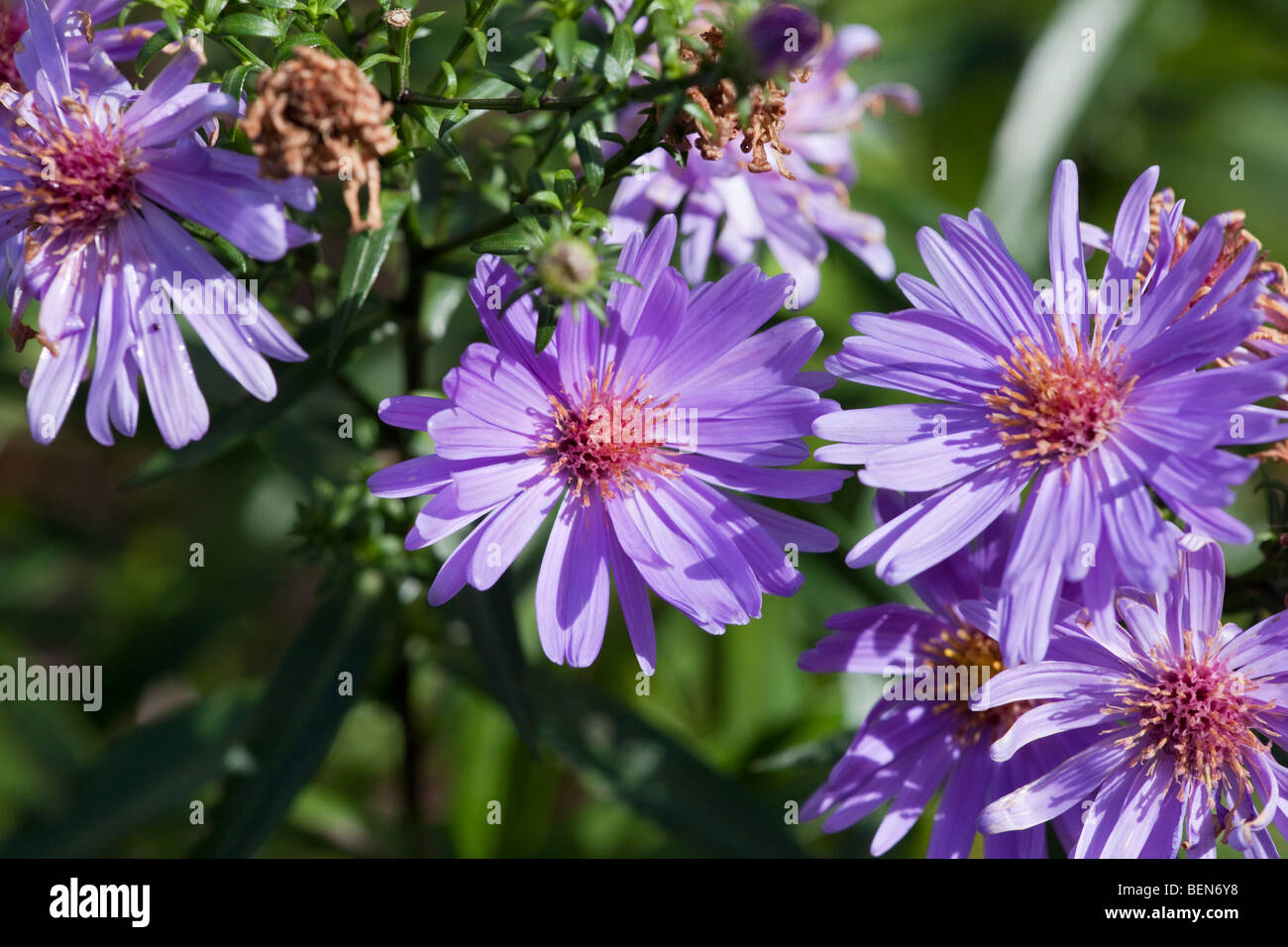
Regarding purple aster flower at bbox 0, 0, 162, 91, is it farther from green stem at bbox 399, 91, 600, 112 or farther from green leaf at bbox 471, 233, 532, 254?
green leaf at bbox 471, 233, 532, 254

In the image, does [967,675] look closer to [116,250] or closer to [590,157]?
[590,157]

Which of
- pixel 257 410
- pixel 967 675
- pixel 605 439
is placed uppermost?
pixel 257 410

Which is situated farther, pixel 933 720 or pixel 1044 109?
pixel 1044 109

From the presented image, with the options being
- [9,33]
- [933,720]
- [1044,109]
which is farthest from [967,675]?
[1044,109]

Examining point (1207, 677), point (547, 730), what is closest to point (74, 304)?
point (547, 730)

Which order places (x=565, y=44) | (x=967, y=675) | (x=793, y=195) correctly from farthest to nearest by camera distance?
(x=793, y=195), (x=967, y=675), (x=565, y=44)

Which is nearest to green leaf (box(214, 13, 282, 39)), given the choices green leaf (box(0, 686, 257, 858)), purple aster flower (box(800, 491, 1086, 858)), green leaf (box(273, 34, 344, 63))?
green leaf (box(273, 34, 344, 63))
